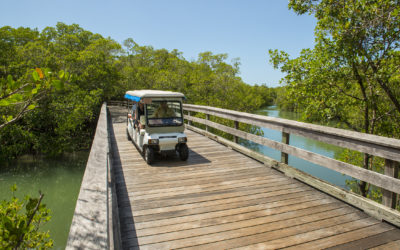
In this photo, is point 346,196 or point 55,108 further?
point 55,108

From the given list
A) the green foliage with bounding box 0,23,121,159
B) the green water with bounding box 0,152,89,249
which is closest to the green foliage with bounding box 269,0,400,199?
the green foliage with bounding box 0,23,121,159

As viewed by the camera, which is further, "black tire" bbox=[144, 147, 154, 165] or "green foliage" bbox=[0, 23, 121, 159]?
"green foliage" bbox=[0, 23, 121, 159]

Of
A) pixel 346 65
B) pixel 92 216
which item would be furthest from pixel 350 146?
pixel 346 65

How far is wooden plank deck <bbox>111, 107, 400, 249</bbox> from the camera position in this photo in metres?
2.85

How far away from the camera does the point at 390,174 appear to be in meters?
3.15

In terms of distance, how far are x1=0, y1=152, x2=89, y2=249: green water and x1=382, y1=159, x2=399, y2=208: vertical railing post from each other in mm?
11433

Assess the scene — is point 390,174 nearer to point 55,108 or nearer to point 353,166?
point 353,166

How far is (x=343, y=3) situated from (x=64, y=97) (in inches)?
704

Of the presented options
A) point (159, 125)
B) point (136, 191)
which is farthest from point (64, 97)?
point (136, 191)

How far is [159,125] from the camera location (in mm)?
5832

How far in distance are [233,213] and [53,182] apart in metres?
16.6

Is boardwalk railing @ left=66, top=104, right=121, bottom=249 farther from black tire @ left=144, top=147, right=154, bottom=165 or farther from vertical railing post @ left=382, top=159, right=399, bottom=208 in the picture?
vertical railing post @ left=382, top=159, right=399, bottom=208

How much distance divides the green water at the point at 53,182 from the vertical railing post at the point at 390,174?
37.5ft

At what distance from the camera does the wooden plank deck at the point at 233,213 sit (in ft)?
9.36
